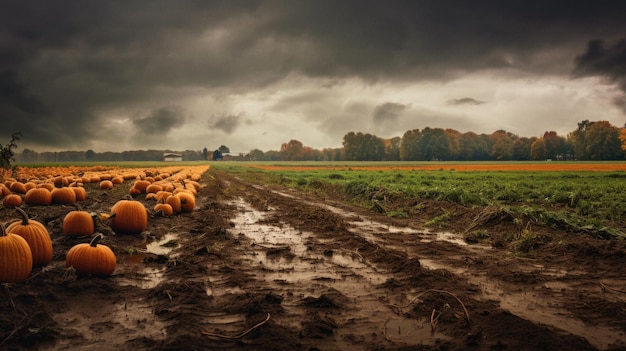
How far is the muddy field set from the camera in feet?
13.8

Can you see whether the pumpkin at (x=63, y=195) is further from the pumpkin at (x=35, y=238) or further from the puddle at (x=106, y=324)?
the puddle at (x=106, y=324)

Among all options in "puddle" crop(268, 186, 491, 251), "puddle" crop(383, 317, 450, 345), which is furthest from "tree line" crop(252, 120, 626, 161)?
"puddle" crop(383, 317, 450, 345)

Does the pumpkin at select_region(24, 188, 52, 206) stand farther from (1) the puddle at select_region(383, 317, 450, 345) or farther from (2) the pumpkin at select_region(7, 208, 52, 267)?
(1) the puddle at select_region(383, 317, 450, 345)

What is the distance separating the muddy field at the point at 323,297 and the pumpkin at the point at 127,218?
27 centimetres

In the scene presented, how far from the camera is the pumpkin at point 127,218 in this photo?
964cm

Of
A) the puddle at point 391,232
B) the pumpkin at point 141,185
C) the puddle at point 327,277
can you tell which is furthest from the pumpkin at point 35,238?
the pumpkin at point 141,185

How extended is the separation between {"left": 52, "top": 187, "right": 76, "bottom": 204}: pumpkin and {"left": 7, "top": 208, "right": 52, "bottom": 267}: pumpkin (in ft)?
33.6

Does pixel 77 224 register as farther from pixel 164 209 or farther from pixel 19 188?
pixel 19 188

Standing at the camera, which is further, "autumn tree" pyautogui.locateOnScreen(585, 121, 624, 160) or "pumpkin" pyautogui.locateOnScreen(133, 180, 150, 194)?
"autumn tree" pyautogui.locateOnScreen(585, 121, 624, 160)

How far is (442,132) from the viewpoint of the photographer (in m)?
158

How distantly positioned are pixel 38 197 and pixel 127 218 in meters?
8.10

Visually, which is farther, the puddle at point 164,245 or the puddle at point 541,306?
the puddle at point 164,245

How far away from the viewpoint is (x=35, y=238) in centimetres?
648

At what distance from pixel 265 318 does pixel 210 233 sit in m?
5.81
